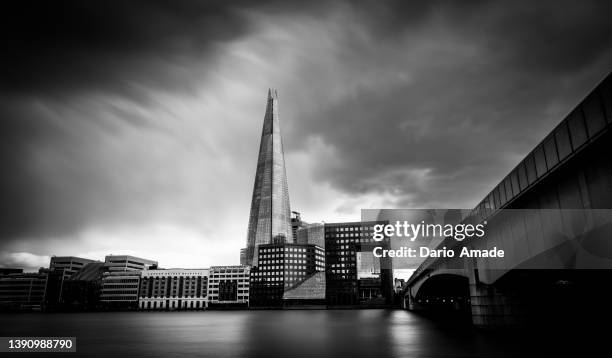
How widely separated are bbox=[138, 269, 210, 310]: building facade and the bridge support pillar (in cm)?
16642

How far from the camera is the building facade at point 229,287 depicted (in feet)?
624

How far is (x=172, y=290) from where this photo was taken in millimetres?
193000

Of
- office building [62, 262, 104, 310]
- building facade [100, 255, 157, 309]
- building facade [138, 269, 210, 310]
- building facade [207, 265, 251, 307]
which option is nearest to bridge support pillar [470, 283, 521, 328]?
building facade [207, 265, 251, 307]

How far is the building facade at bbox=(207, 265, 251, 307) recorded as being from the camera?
190 m

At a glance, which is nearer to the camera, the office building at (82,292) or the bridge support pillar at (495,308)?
the bridge support pillar at (495,308)

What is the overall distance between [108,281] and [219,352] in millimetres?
191155

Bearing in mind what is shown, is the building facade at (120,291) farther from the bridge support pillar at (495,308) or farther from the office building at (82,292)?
the bridge support pillar at (495,308)

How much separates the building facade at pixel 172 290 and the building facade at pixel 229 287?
3.70m

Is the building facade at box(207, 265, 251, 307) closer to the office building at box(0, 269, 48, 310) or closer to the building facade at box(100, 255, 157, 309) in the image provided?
the building facade at box(100, 255, 157, 309)

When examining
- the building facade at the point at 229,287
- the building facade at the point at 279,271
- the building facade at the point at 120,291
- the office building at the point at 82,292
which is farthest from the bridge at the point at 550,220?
the office building at the point at 82,292

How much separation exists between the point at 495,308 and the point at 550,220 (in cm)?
2122

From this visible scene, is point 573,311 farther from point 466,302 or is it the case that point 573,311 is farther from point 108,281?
point 108,281

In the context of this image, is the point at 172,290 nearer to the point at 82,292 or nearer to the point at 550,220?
the point at 82,292

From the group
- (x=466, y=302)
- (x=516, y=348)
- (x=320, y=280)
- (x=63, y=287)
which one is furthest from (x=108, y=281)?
(x=516, y=348)
